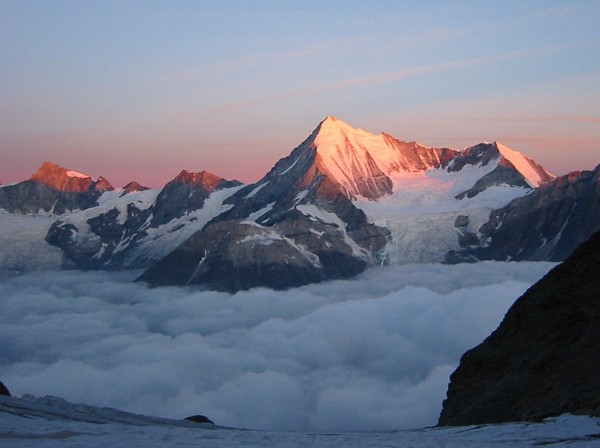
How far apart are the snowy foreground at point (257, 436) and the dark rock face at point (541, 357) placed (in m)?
10.7

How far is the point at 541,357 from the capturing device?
6431 cm

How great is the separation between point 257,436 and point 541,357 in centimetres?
2882

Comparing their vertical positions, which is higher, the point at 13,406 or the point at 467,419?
the point at 13,406

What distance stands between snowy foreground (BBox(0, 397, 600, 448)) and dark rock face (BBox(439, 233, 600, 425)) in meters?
10.7

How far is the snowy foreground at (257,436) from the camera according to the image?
119 ft

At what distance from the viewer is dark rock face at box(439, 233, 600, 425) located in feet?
190

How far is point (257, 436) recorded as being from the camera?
4034 cm

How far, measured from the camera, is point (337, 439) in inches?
1620

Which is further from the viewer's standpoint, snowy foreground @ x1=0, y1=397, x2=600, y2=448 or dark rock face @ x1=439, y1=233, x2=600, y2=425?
dark rock face @ x1=439, y1=233, x2=600, y2=425

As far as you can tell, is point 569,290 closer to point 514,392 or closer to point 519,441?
point 514,392

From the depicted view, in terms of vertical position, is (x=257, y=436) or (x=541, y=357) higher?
(x=257, y=436)

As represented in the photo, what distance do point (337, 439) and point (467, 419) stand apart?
25180mm

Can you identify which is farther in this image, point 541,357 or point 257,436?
point 541,357

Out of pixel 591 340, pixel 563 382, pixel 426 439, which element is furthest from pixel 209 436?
pixel 591 340
